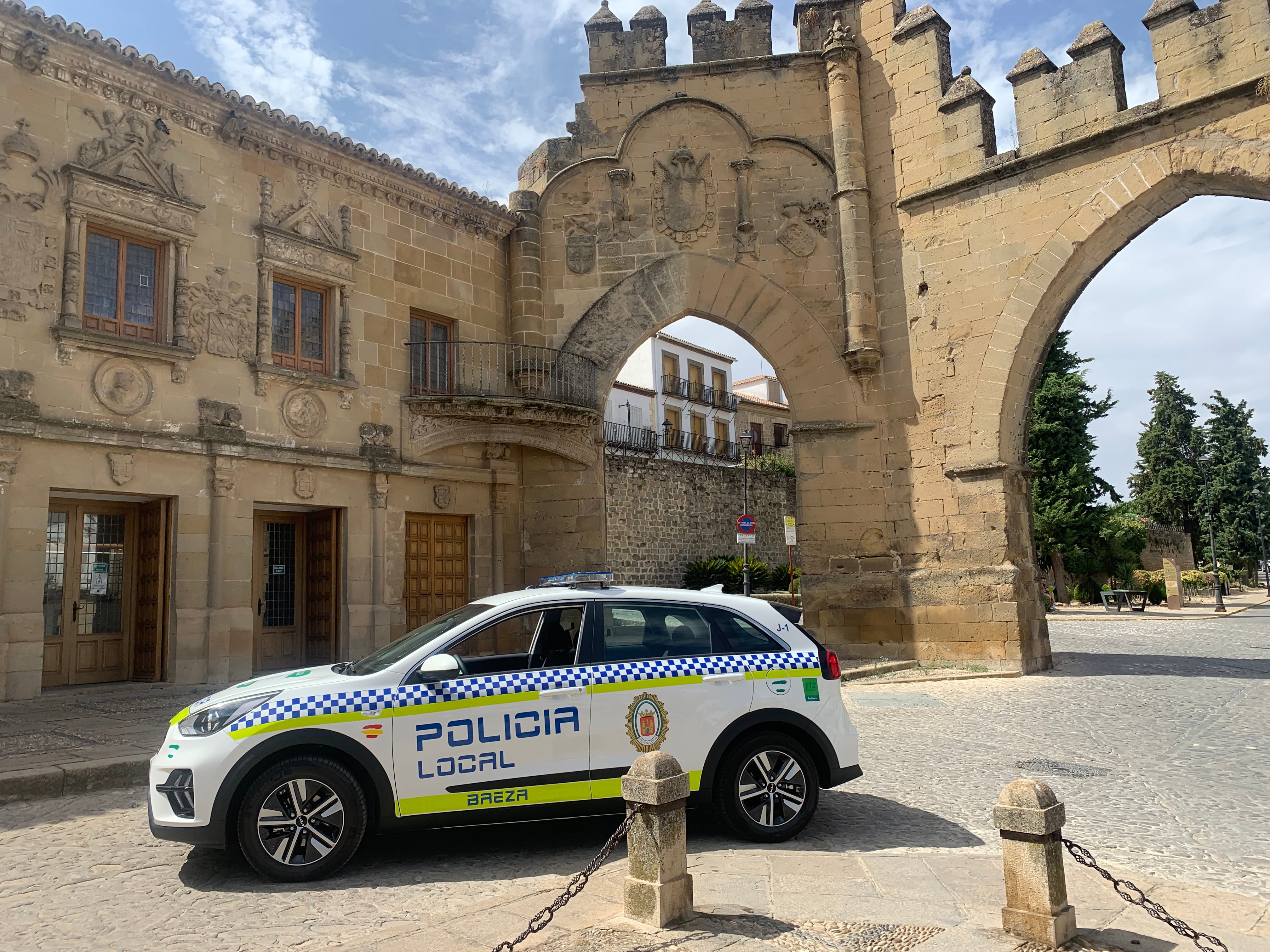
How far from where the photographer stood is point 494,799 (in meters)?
4.95

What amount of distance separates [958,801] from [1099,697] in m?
5.90

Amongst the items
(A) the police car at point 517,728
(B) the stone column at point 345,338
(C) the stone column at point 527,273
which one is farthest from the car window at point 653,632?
(C) the stone column at point 527,273

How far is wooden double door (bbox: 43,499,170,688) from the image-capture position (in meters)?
11.4

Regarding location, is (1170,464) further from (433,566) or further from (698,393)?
A: (433,566)

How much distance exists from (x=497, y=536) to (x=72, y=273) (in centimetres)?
757

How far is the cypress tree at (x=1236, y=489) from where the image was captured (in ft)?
180

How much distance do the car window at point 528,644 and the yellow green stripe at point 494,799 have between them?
65cm

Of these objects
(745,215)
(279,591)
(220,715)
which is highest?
(745,215)

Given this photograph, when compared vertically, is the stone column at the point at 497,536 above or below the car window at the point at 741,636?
above

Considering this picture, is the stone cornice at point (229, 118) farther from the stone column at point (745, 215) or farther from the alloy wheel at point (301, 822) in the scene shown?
the alloy wheel at point (301, 822)

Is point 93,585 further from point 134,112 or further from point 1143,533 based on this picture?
point 1143,533

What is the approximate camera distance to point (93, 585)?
11828mm

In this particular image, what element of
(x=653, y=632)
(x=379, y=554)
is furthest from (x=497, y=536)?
(x=653, y=632)

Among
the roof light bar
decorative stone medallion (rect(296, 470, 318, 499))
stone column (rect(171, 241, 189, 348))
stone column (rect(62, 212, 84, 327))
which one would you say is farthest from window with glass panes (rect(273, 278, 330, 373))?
the roof light bar
